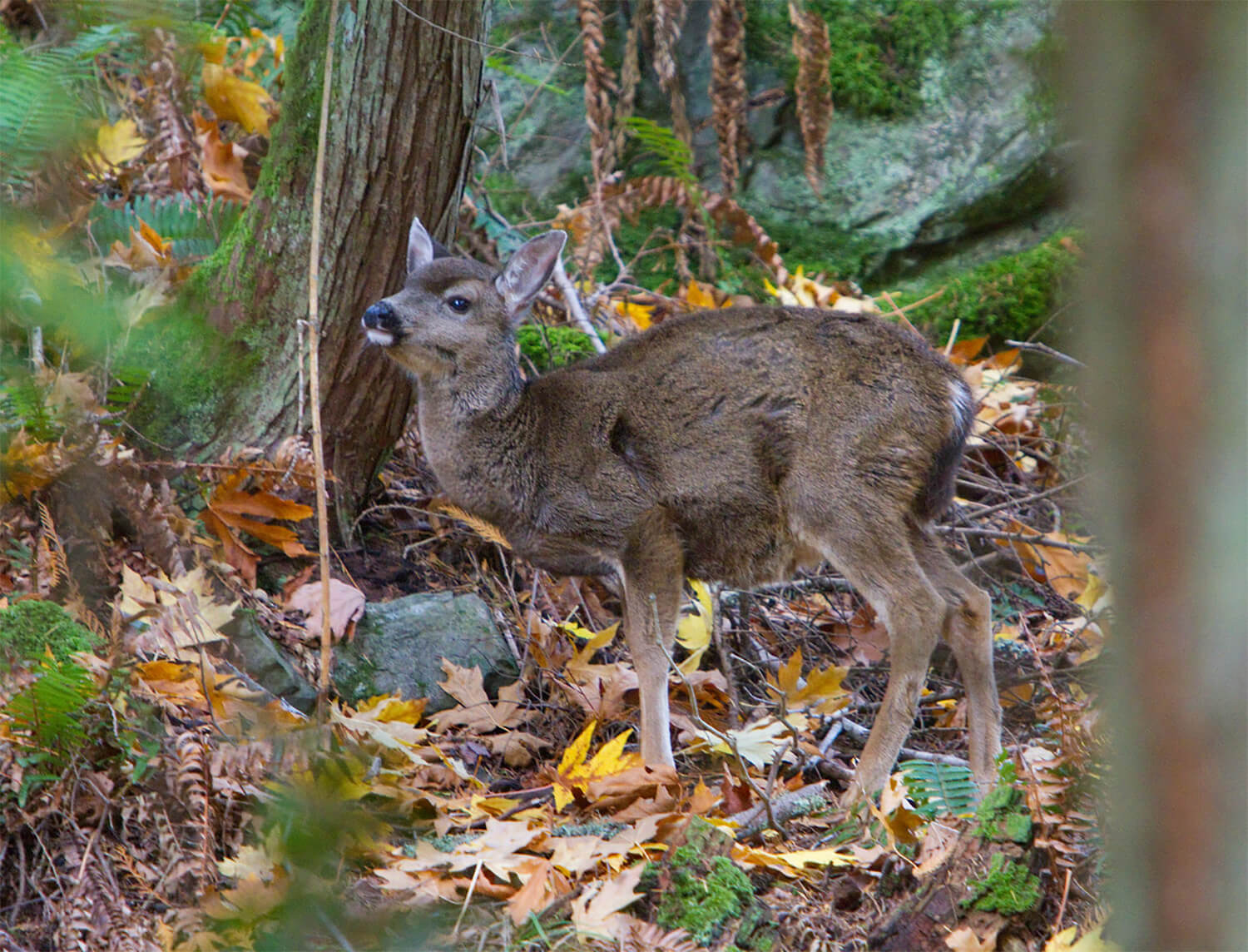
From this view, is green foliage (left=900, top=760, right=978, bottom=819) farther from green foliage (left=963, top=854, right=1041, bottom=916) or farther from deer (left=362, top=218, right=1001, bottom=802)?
green foliage (left=963, top=854, right=1041, bottom=916)

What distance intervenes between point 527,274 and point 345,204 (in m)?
0.91

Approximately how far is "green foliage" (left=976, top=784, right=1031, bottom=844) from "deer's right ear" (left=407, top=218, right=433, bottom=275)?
139 inches

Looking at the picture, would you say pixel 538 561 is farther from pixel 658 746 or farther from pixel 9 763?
pixel 9 763

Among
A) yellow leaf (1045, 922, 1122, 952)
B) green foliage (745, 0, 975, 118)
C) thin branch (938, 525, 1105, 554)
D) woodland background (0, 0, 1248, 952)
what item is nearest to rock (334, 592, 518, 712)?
woodland background (0, 0, 1248, 952)

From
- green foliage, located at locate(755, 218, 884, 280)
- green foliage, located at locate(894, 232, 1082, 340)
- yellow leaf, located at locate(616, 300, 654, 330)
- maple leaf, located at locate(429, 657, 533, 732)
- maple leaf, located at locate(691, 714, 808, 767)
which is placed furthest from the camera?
green foliage, located at locate(755, 218, 884, 280)

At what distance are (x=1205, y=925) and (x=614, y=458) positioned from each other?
4.81 metres

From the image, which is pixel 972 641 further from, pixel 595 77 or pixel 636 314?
pixel 595 77

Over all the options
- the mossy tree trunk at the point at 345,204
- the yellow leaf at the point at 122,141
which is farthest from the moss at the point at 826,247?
the yellow leaf at the point at 122,141

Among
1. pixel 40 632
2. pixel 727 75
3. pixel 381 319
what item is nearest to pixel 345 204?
pixel 381 319

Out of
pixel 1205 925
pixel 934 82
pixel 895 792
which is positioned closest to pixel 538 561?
pixel 895 792

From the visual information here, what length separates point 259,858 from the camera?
3.13m

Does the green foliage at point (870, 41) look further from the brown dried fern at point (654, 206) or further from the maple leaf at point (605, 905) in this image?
the maple leaf at point (605, 905)

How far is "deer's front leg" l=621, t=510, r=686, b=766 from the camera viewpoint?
530 cm

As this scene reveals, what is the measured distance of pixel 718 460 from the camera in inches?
219
